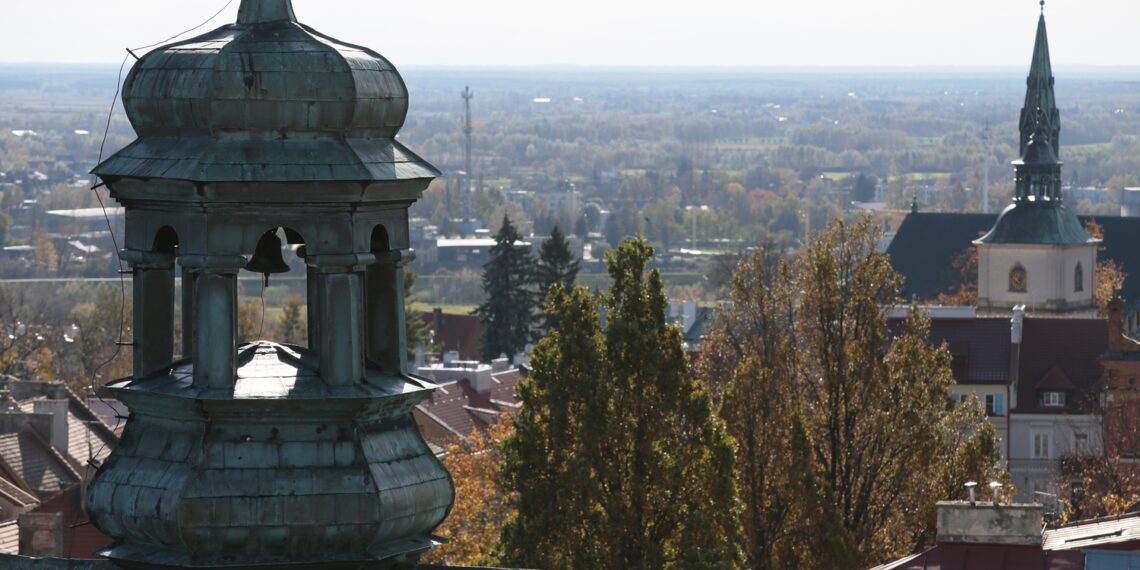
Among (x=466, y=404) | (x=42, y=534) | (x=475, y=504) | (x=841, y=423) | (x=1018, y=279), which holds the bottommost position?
(x=466, y=404)

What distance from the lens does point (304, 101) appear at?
15.8 m

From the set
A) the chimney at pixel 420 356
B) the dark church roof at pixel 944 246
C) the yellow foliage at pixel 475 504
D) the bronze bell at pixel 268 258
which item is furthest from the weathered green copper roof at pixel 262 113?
the dark church roof at pixel 944 246

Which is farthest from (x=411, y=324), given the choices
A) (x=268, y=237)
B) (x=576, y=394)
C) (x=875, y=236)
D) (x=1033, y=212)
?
(x=268, y=237)

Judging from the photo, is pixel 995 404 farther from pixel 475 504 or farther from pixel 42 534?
pixel 42 534

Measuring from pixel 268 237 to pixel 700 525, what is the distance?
15.0 metres

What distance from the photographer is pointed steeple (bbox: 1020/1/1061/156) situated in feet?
417

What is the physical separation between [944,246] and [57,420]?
9748 cm

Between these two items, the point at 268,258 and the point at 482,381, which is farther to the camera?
the point at 482,381

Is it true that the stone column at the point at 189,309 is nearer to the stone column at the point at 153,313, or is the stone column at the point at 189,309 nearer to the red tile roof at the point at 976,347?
the stone column at the point at 153,313

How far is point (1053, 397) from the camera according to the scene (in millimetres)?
92188

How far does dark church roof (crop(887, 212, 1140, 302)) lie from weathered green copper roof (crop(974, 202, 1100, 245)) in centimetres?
1687

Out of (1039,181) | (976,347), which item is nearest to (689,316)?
(1039,181)

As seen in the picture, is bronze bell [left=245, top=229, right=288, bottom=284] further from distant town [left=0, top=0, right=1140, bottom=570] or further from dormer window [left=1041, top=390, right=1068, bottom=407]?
dormer window [left=1041, top=390, right=1068, bottom=407]

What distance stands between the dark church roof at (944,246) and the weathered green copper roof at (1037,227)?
664 inches
